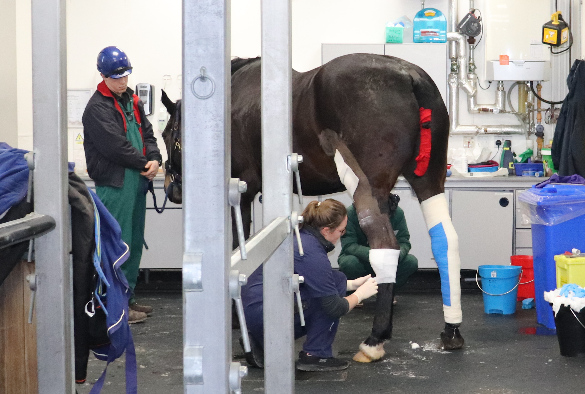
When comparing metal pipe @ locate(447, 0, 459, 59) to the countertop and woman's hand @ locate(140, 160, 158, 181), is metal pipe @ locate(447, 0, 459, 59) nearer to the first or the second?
the countertop

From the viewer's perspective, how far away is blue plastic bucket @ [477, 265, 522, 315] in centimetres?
509

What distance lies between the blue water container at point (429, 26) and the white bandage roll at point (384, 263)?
347cm

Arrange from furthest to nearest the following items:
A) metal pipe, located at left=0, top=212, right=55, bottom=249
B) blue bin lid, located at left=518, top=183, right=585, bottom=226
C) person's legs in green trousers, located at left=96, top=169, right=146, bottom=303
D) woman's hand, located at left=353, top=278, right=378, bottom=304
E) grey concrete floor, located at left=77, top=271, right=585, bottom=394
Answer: person's legs in green trousers, located at left=96, top=169, right=146, bottom=303, blue bin lid, located at left=518, top=183, right=585, bottom=226, woman's hand, located at left=353, top=278, right=378, bottom=304, grey concrete floor, located at left=77, top=271, right=585, bottom=394, metal pipe, located at left=0, top=212, right=55, bottom=249

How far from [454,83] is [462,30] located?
0.48 meters

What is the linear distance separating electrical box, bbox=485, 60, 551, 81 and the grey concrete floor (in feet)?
7.82

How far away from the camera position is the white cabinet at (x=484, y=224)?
6.16m

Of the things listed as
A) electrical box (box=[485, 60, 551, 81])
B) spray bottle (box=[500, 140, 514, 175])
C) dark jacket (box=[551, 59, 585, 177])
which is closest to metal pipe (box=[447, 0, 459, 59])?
electrical box (box=[485, 60, 551, 81])

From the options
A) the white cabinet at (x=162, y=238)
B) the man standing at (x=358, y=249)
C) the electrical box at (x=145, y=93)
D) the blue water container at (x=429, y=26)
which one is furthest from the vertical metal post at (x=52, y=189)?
the blue water container at (x=429, y=26)

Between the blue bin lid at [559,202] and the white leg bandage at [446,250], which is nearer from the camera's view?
the white leg bandage at [446,250]

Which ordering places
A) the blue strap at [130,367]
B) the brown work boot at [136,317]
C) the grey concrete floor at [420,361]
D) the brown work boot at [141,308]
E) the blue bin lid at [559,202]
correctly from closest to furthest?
1. the blue strap at [130,367]
2. the grey concrete floor at [420,361]
3. the blue bin lid at [559,202]
4. the brown work boot at [136,317]
5. the brown work boot at [141,308]

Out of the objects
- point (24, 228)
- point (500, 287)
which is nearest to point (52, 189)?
point (24, 228)

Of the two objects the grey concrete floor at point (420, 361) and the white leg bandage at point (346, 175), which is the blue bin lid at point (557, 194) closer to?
the grey concrete floor at point (420, 361)

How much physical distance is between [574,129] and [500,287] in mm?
1636

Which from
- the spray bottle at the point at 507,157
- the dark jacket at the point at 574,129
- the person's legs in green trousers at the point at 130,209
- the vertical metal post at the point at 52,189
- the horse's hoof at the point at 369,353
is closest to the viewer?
the vertical metal post at the point at 52,189
